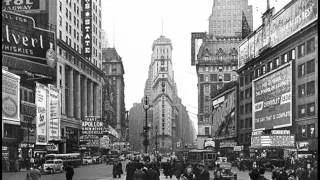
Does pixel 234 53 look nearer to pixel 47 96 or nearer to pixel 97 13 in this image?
pixel 97 13

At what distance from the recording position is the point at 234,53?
547 feet

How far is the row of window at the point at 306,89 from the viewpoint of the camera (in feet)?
218

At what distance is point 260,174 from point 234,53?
150 m

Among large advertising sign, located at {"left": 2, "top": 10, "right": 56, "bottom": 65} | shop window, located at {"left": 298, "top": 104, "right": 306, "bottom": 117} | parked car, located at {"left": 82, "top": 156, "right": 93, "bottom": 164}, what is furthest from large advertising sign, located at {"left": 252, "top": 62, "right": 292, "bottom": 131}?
large advertising sign, located at {"left": 2, "top": 10, "right": 56, "bottom": 65}

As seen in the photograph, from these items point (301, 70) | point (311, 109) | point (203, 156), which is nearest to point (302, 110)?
point (311, 109)

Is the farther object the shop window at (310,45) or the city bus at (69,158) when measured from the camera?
the shop window at (310,45)

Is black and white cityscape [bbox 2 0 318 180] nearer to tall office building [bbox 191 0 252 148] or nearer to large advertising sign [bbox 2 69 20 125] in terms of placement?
large advertising sign [bbox 2 69 20 125]

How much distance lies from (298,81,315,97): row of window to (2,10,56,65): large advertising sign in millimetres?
32742

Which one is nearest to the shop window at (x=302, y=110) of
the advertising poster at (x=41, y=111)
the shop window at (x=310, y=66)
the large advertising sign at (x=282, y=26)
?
the shop window at (x=310, y=66)

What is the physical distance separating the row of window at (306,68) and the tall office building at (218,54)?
3745 inches

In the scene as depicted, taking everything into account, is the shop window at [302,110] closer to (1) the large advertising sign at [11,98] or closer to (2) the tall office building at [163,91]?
(2) the tall office building at [163,91]

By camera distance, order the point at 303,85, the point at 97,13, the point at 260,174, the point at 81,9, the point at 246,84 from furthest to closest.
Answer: the point at 97,13
the point at 81,9
the point at 246,84
the point at 303,85
the point at 260,174

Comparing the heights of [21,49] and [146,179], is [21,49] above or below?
above

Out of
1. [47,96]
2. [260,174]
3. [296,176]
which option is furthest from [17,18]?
[260,174]
